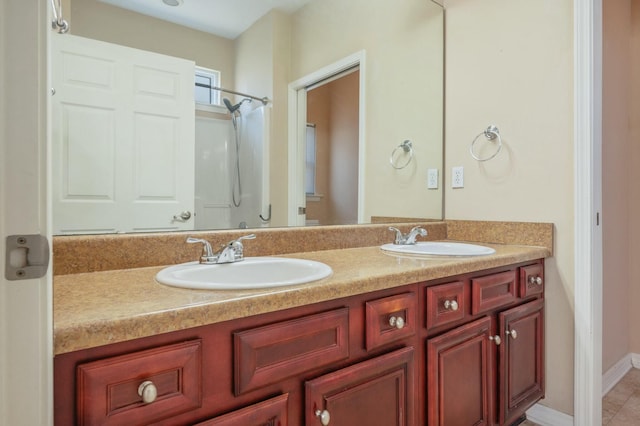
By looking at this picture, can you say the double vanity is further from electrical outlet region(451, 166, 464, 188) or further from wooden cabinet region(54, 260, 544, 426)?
electrical outlet region(451, 166, 464, 188)

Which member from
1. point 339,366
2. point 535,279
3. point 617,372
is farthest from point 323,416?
point 617,372

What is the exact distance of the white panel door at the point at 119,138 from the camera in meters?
1.04

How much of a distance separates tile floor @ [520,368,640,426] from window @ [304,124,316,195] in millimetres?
1419

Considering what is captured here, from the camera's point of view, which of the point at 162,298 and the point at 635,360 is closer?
the point at 162,298

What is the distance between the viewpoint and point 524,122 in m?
1.67

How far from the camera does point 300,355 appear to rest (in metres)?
0.81

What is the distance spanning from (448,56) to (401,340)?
1601 millimetres

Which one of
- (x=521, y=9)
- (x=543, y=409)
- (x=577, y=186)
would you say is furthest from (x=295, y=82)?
(x=543, y=409)

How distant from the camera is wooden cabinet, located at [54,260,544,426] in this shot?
60 cm

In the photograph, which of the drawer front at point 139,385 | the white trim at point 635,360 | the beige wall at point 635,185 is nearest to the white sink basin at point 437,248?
the drawer front at point 139,385

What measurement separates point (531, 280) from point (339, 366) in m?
1.06

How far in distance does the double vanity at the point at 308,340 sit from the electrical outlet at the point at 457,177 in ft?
1.57

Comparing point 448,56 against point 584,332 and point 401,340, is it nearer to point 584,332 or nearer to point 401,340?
point 584,332

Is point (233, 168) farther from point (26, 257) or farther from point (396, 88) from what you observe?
point (396, 88)
